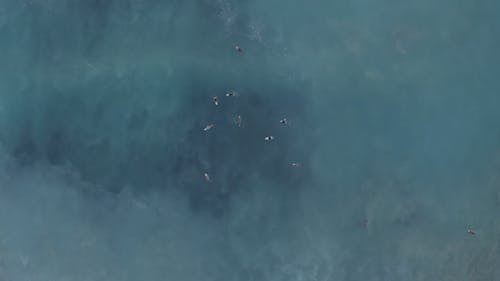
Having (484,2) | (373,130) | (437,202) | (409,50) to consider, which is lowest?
(437,202)

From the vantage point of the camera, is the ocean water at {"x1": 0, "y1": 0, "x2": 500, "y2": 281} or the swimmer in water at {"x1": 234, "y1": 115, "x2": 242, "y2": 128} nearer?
the ocean water at {"x1": 0, "y1": 0, "x2": 500, "y2": 281}

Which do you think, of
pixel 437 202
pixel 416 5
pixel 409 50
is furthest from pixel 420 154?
pixel 416 5

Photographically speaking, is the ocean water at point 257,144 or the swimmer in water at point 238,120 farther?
the swimmer in water at point 238,120

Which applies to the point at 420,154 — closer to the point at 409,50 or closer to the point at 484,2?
the point at 409,50

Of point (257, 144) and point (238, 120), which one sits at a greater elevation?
point (238, 120)

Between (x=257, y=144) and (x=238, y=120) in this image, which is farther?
(x=238, y=120)

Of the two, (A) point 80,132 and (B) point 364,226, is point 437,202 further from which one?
(A) point 80,132

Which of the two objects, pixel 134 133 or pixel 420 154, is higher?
pixel 420 154
